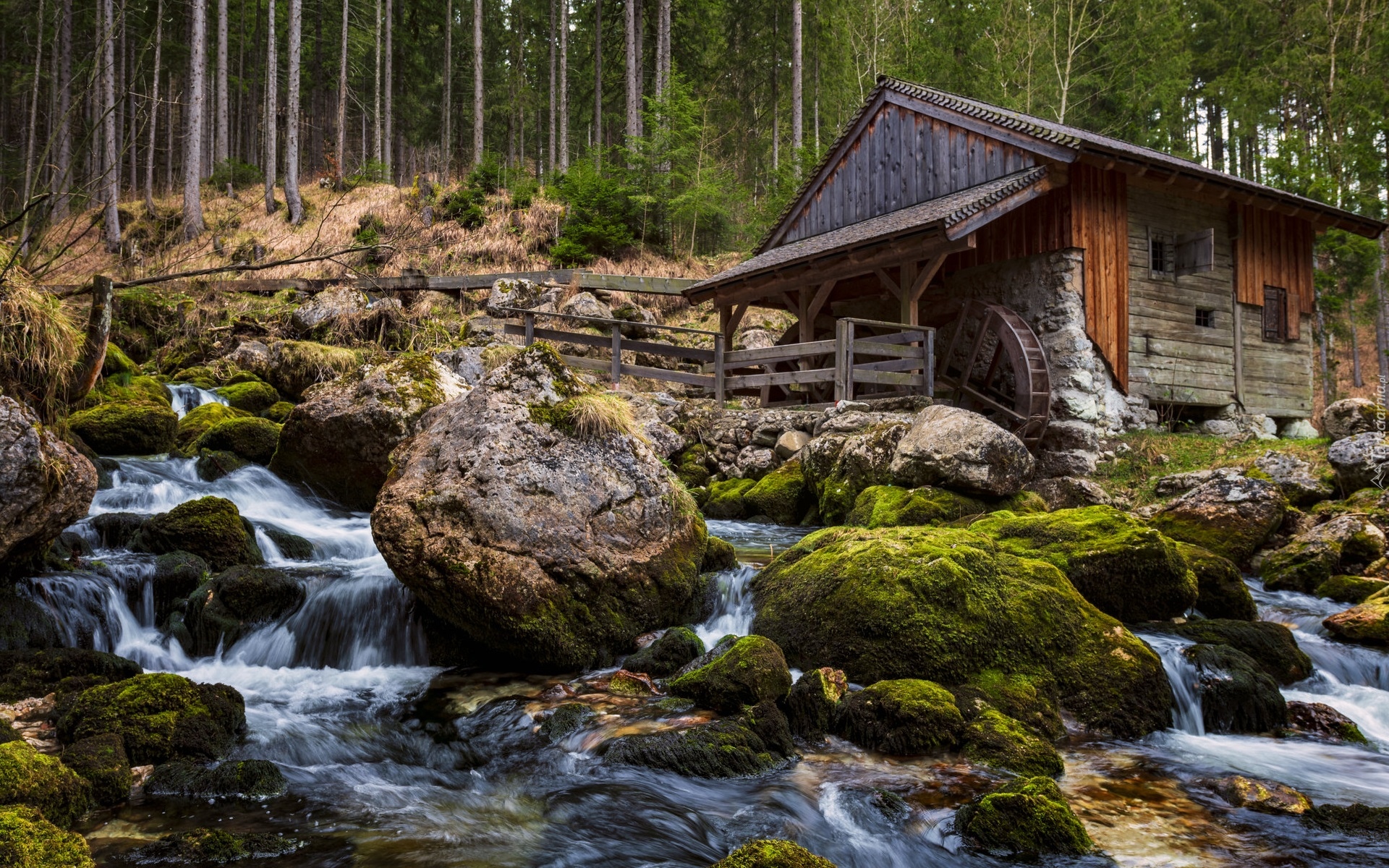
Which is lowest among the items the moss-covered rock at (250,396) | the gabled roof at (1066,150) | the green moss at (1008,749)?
the green moss at (1008,749)

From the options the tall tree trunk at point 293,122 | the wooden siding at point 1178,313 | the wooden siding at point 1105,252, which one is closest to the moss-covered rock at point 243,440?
the wooden siding at point 1105,252

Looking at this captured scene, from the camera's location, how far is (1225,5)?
30438mm

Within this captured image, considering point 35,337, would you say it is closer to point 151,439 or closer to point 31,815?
point 31,815

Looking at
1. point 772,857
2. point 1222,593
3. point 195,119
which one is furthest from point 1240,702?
point 195,119

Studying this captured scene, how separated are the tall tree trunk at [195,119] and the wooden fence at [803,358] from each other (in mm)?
11767

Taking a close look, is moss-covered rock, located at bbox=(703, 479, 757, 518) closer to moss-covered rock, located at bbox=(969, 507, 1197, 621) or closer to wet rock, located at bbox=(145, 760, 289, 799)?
moss-covered rock, located at bbox=(969, 507, 1197, 621)

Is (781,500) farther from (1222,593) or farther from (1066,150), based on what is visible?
(1066,150)

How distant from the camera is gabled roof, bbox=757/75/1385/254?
13133 millimetres

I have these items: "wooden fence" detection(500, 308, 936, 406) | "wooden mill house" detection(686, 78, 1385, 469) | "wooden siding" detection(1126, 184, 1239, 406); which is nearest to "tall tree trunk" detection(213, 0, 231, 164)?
"wooden fence" detection(500, 308, 936, 406)

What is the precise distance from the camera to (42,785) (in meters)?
3.41

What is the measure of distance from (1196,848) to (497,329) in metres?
16.5

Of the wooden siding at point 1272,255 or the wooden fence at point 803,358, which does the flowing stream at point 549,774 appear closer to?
the wooden fence at point 803,358

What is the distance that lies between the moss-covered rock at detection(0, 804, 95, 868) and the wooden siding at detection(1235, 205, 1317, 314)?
60.0 feet

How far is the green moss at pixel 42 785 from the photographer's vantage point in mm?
3320
